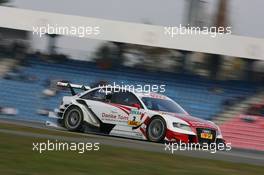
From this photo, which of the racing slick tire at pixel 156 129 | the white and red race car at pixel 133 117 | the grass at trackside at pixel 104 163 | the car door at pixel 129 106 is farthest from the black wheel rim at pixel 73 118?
the grass at trackside at pixel 104 163

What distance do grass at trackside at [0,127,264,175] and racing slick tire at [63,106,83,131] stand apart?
5.85 m

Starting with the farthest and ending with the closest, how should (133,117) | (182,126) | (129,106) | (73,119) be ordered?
1. (73,119)
2. (129,106)
3. (133,117)
4. (182,126)

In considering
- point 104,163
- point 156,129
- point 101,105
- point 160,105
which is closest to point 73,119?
point 101,105

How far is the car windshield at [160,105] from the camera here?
16.7 meters

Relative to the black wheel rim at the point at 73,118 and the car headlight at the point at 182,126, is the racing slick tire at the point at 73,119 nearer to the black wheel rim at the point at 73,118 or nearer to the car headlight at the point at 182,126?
the black wheel rim at the point at 73,118

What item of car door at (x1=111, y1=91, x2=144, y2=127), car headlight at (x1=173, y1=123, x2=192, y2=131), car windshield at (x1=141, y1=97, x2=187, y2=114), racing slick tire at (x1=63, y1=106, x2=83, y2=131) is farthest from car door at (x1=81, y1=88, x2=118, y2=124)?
car headlight at (x1=173, y1=123, x2=192, y2=131)

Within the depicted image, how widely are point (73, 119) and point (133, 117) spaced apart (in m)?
1.63

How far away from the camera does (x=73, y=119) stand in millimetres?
17328

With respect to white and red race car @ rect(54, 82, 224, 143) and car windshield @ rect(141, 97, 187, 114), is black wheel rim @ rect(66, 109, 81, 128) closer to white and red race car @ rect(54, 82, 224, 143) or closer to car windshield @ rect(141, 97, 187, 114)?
white and red race car @ rect(54, 82, 224, 143)

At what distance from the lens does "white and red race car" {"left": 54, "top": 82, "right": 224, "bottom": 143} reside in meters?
15.8

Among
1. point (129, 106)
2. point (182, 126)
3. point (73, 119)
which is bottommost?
point (182, 126)

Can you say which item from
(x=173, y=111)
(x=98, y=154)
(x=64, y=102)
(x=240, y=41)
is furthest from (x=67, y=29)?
(x=98, y=154)

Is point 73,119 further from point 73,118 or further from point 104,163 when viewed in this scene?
point 104,163

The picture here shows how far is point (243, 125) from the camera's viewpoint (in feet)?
79.2
